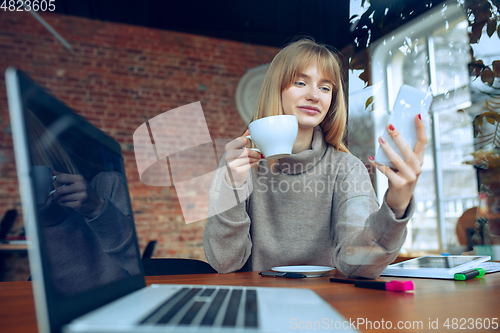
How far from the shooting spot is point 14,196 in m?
2.86

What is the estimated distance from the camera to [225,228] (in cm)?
91

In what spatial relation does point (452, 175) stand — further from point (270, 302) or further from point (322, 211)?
point (270, 302)

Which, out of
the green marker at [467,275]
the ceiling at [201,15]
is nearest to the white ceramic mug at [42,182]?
the green marker at [467,275]

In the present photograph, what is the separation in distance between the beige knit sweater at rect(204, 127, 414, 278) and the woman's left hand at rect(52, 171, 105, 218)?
0.45 meters

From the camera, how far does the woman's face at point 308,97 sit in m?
1.01

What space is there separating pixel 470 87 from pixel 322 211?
4.44 ft

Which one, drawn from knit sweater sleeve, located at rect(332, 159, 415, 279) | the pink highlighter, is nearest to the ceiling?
knit sweater sleeve, located at rect(332, 159, 415, 279)

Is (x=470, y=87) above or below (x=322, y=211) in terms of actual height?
above

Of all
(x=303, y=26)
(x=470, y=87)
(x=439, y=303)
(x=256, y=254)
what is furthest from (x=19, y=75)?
(x=470, y=87)

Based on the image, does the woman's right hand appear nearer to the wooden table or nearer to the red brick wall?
the wooden table

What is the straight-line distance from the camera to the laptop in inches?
10.3

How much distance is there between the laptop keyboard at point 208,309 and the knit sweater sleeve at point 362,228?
31cm

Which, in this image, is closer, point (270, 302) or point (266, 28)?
point (270, 302)

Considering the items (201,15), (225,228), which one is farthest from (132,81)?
(225,228)
